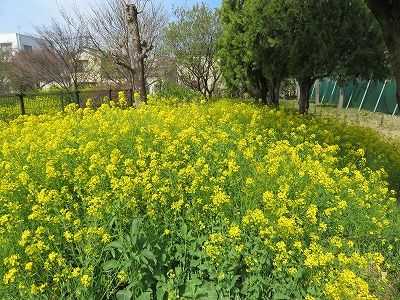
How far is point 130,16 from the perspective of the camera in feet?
28.0

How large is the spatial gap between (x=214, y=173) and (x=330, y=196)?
3.75 ft

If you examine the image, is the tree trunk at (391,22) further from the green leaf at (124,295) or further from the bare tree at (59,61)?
the bare tree at (59,61)

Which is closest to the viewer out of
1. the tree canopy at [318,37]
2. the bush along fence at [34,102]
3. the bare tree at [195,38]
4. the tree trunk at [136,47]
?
the tree trunk at [136,47]

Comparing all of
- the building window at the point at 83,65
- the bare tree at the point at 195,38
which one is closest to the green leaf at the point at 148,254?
the bare tree at the point at 195,38

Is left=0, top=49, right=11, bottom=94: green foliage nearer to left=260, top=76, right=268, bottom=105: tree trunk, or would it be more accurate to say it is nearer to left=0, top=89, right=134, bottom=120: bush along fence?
left=0, top=89, right=134, bottom=120: bush along fence

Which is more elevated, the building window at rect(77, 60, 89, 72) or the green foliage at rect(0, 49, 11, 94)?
the building window at rect(77, 60, 89, 72)

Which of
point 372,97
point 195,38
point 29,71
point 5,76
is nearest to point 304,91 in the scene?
point 195,38

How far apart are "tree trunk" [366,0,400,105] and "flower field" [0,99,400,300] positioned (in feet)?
7.97

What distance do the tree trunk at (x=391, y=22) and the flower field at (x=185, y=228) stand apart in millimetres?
2428

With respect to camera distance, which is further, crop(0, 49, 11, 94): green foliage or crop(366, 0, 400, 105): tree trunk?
crop(0, 49, 11, 94): green foliage

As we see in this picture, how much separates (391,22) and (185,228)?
458cm

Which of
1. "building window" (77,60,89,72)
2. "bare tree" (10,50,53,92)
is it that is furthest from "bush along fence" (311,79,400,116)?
"bare tree" (10,50,53,92)

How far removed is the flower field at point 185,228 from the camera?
89.7 inches

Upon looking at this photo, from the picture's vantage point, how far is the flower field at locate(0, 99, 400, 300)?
7.48 ft
